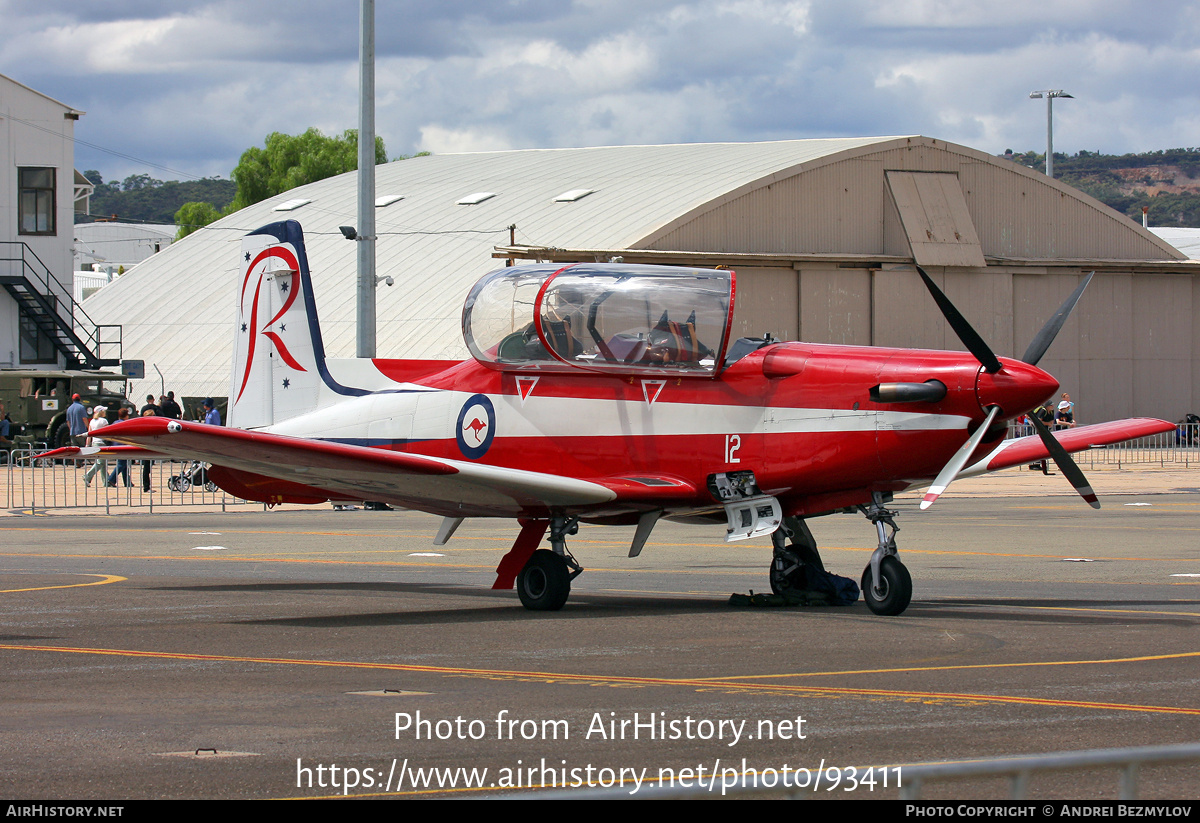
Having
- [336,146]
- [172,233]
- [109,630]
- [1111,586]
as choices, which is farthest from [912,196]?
[172,233]

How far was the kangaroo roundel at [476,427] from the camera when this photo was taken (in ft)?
42.4

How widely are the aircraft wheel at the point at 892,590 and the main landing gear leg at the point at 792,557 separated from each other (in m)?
1.26

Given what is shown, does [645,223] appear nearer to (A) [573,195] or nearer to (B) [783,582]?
(A) [573,195]

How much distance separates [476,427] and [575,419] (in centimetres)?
105

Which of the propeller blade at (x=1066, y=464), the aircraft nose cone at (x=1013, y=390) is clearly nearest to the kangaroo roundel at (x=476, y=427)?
the aircraft nose cone at (x=1013, y=390)

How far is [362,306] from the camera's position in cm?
2500

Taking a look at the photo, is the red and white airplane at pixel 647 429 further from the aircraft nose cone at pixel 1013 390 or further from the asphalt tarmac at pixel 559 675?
the asphalt tarmac at pixel 559 675

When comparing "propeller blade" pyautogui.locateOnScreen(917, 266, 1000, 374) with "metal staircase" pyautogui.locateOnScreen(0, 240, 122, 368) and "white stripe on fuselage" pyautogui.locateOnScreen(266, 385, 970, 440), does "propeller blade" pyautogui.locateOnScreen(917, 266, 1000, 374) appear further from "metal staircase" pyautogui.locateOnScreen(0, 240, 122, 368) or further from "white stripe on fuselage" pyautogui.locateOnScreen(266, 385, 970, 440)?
"metal staircase" pyautogui.locateOnScreen(0, 240, 122, 368)

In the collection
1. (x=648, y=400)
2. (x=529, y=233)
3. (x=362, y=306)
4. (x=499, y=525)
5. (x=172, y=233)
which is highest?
(x=172, y=233)

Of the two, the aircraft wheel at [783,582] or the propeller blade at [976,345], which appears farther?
the aircraft wheel at [783,582]

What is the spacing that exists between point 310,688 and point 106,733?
63.5 inches

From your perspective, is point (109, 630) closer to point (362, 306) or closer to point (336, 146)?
point (362, 306)

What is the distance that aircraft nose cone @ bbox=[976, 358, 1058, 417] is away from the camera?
1098 cm

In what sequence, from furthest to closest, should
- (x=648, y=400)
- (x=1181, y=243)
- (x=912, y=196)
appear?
(x=1181, y=243)
(x=912, y=196)
(x=648, y=400)
